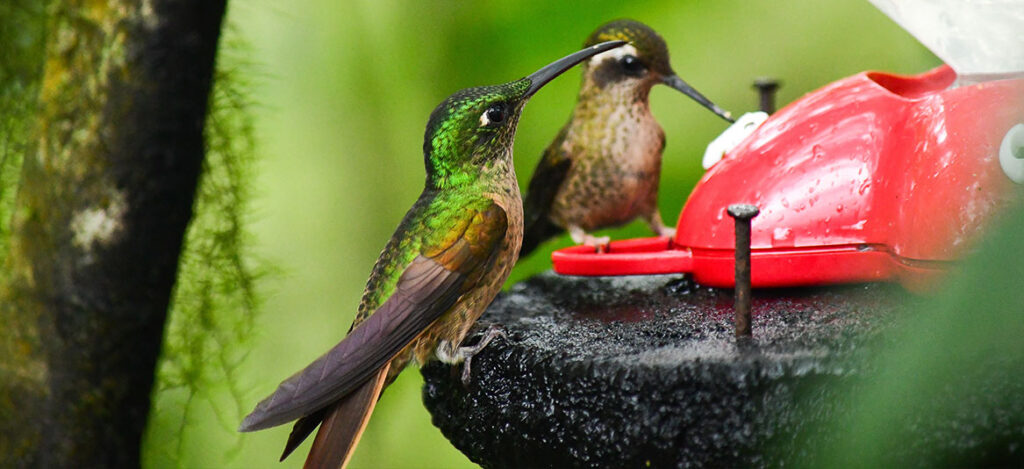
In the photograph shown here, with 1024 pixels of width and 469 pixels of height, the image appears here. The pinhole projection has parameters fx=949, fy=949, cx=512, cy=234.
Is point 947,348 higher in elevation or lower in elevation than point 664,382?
higher

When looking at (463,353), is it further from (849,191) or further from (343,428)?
(849,191)

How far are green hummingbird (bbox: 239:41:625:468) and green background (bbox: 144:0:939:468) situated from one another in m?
1.02

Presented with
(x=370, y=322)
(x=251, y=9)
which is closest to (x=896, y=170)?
(x=370, y=322)

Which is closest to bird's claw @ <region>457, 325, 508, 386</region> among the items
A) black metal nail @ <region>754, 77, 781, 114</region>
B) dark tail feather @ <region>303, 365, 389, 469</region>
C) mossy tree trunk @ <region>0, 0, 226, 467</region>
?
dark tail feather @ <region>303, 365, 389, 469</region>

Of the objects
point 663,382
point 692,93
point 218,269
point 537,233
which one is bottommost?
point 218,269

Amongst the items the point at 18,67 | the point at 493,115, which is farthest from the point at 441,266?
the point at 18,67

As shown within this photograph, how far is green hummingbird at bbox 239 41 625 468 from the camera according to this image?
78cm

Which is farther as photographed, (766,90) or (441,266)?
(766,90)

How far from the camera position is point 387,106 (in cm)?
212

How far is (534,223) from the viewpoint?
169 centimetres

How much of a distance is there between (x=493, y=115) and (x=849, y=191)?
358mm

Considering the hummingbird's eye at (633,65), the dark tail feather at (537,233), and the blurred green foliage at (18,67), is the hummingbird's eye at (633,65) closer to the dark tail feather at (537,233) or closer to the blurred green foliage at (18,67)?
the dark tail feather at (537,233)

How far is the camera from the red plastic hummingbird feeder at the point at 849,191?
82cm

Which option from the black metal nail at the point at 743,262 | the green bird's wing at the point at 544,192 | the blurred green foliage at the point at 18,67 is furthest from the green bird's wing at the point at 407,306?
the blurred green foliage at the point at 18,67
